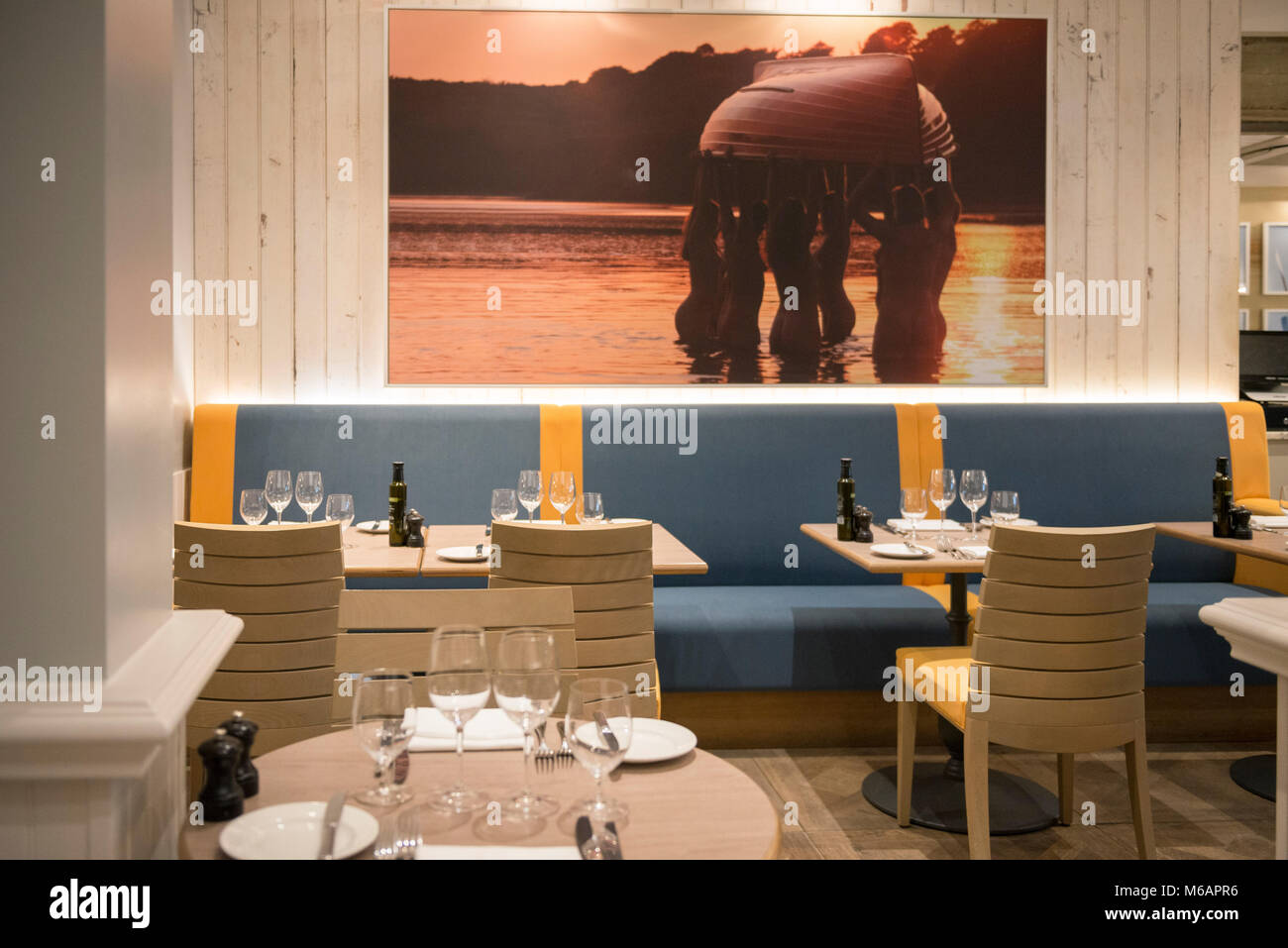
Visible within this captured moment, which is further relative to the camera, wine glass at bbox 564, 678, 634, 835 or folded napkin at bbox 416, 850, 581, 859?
wine glass at bbox 564, 678, 634, 835

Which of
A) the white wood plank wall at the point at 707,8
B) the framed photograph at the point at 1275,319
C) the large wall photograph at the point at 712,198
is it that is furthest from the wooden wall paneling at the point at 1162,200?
the framed photograph at the point at 1275,319

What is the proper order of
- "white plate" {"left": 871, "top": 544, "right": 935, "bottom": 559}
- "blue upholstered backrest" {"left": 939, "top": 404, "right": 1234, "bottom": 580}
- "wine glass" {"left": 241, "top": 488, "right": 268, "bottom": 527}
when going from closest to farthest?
"white plate" {"left": 871, "top": 544, "right": 935, "bottom": 559}, "wine glass" {"left": 241, "top": 488, "right": 268, "bottom": 527}, "blue upholstered backrest" {"left": 939, "top": 404, "right": 1234, "bottom": 580}

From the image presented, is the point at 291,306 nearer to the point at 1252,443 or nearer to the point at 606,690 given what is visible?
the point at 606,690

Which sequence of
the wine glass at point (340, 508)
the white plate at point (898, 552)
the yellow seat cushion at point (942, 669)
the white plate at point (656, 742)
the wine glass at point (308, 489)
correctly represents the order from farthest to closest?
the wine glass at point (308, 489), the wine glass at point (340, 508), the white plate at point (898, 552), the yellow seat cushion at point (942, 669), the white plate at point (656, 742)

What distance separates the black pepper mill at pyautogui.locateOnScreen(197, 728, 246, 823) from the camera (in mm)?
1219

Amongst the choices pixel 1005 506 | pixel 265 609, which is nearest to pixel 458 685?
pixel 265 609

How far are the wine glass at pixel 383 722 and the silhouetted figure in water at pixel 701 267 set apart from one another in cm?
342

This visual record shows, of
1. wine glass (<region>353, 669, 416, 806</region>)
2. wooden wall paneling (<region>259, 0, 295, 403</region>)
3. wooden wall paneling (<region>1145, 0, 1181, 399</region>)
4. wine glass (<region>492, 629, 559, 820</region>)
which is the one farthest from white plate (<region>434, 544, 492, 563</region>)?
wooden wall paneling (<region>1145, 0, 1181, 399</region>)

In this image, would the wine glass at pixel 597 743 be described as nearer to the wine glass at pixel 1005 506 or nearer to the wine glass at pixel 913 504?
the wine glass at pixel 913 504

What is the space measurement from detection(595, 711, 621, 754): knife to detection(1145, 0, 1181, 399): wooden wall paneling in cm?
427

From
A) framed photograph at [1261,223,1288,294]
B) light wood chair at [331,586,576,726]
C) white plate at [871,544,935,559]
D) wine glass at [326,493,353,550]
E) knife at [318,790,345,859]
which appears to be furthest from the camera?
framed photograph at [1261,223,1288,294]

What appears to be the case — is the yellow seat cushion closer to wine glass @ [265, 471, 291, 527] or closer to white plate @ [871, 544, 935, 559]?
white plate @ [871, 544, 935, 559]

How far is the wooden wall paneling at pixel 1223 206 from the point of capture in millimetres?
4738
